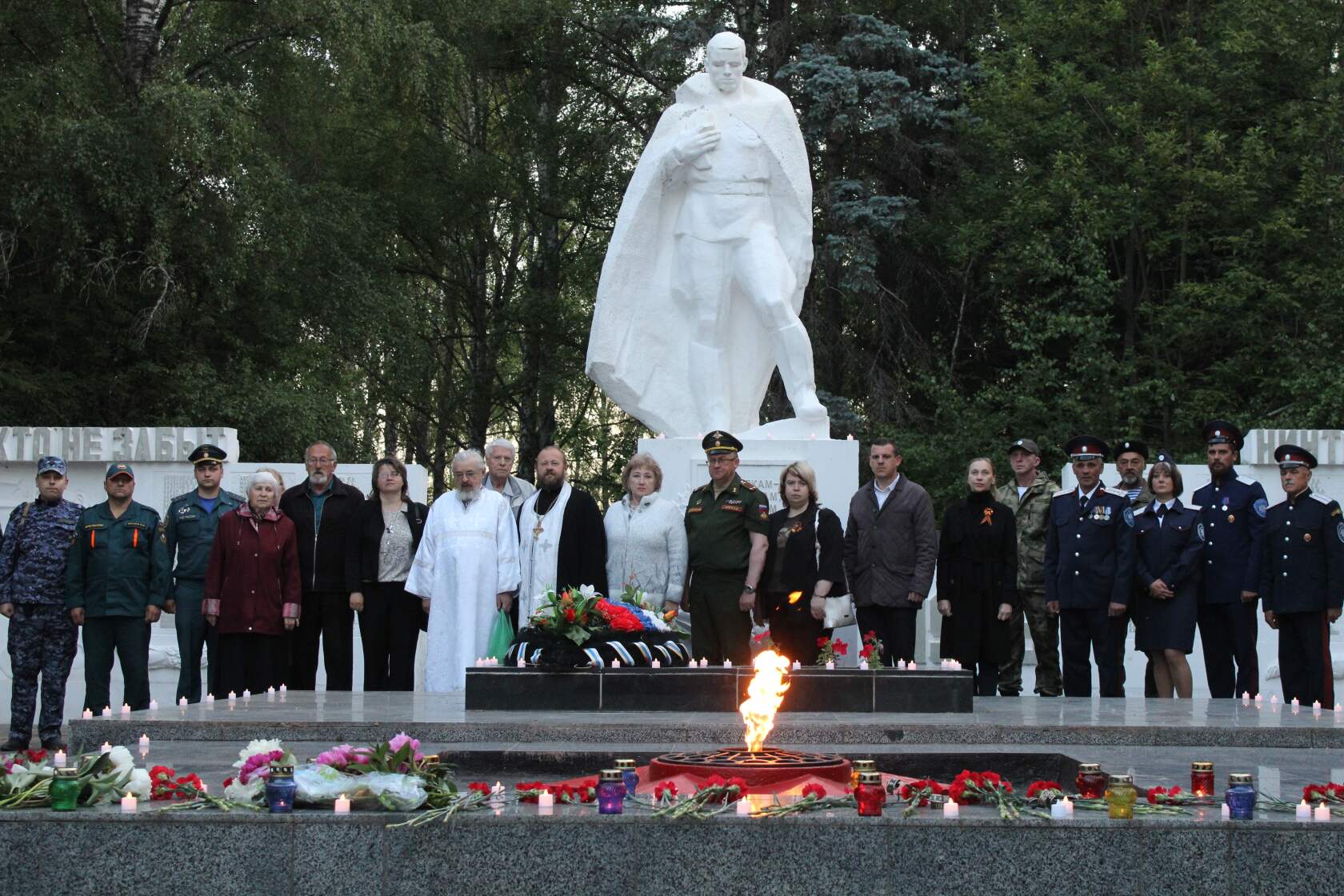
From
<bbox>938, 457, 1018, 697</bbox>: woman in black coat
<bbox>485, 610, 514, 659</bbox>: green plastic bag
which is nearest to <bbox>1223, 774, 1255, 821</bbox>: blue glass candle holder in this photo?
<bbox>938, 457, 1018, 697</bbox>: woman in black coat

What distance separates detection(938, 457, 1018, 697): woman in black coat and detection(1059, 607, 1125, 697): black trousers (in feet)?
1.01

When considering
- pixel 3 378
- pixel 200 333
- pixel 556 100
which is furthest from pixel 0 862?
pixel 556 100

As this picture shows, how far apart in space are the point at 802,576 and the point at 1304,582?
7.76 feet

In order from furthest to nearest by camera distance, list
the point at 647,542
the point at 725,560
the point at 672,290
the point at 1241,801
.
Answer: the point at 672,290, the point at 647,542, the point at 725,560, the point at 1241,801

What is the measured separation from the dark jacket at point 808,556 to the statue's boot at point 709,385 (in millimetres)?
1528

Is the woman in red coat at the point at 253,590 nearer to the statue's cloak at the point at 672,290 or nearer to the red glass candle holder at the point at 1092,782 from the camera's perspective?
the statue's cloak at the point at 672,290

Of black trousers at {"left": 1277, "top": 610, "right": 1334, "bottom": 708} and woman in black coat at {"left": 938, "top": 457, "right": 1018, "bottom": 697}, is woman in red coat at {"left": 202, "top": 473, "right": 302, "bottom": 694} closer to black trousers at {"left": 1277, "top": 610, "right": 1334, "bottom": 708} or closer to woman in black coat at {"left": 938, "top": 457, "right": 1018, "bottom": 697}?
woman in black coat at {"left": 938, "top": 457, "right": 1018, "bottom": 697}

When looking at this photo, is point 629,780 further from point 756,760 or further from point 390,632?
point 390,632

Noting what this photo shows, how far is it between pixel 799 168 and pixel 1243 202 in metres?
8.98

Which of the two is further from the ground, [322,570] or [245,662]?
[322,570]

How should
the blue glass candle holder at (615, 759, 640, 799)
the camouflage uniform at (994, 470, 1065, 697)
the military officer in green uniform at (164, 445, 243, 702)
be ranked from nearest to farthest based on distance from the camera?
the blue glass candle holder at (615, 759, 640, 799) < the military officer in green uniform at (164, 445, 243, 702) < the camouflage uniform at (994, 470, 1065, 697)

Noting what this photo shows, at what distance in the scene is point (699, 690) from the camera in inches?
276

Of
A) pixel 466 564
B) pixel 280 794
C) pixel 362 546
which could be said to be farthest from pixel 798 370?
pixel 280 794

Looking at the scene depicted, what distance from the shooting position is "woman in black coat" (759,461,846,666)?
8.14 m
